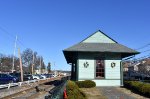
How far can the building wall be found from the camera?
109 feet

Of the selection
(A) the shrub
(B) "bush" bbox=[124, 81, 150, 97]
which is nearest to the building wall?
(B) "bush" bbox=[124, 81, 150, 97]

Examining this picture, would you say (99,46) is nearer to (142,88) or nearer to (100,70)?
(100,70)

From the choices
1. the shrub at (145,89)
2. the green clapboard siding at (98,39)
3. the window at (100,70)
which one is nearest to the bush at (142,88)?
the shrub at (145,89)

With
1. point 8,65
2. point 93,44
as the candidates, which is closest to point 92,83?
point 93,44

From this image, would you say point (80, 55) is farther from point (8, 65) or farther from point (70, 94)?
point (8, 65)

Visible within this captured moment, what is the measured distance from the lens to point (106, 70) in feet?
110

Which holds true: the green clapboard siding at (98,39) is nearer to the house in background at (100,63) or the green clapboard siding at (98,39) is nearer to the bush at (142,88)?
the house in background at (100,63)

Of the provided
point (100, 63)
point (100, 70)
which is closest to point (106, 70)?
point (100, 70)

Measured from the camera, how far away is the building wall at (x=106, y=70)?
33094 mm

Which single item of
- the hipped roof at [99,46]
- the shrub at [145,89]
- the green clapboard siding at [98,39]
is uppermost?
the green clapboard siding at [98,39]

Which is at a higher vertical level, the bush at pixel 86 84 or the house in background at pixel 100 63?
the house in background at pixel 100 63

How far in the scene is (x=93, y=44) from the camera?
3519 cm

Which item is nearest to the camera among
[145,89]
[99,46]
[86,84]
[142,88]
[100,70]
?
[145,89]

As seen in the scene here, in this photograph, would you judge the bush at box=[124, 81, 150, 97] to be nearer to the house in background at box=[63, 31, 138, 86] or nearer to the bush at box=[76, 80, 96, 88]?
the bush at box=[76, 80, 96, 88]
